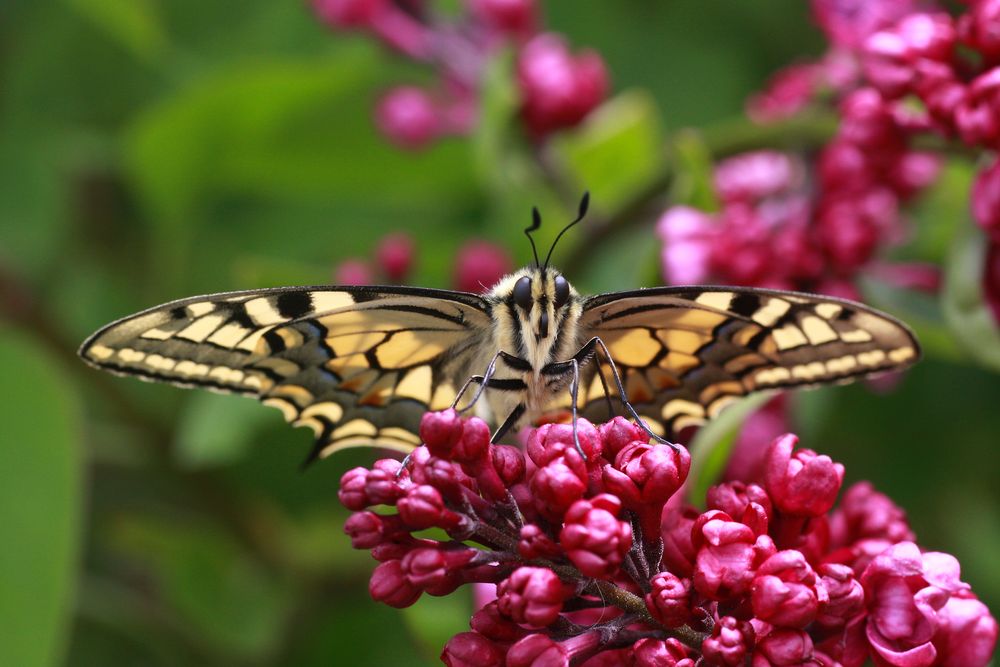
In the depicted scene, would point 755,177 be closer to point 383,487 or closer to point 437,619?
point 437,619

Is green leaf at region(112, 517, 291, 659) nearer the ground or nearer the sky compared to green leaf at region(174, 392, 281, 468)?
nearer the ground

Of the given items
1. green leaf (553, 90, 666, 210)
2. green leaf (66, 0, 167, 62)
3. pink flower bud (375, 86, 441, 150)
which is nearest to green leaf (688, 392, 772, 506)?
green leaf (553, 90, 666, 210)

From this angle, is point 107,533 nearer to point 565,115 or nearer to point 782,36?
point 565,115

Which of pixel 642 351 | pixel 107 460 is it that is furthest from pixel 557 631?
pixel 107 460

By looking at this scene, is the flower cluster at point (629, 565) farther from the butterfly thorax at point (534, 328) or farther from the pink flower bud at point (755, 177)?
the pink flower bud at point (755, 177)

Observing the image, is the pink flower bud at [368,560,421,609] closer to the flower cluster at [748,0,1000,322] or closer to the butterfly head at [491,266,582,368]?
the butterfly head at [491,266,582,368]

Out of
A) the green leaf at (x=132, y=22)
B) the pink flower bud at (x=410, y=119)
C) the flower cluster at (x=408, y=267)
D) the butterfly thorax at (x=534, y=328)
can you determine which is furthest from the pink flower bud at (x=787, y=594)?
the green leaf at (x=132, y=22)
